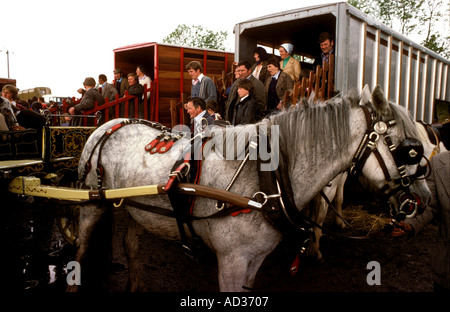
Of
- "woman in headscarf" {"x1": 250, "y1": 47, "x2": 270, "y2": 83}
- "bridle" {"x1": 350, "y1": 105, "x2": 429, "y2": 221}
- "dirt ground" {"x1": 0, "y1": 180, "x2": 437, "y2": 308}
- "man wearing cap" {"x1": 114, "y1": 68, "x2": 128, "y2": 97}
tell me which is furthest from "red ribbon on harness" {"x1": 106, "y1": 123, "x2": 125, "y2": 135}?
"man wearing cap" {"x1": 114, "y1": 68, "x2": 128, "y2": 97}

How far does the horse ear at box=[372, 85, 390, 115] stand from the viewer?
6.49ft

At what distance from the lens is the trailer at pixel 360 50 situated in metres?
5.04

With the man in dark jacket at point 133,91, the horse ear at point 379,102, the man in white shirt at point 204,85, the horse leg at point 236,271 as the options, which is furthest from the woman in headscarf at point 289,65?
Answer: the horse leg at point 236,271

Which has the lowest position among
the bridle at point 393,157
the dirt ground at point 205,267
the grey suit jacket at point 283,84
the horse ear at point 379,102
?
the dirt ground at point 205,267

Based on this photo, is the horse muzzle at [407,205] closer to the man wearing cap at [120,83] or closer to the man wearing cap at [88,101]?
the man wearing cap at [88,101]

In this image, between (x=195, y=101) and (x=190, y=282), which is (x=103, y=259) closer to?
(x=190, y=282)

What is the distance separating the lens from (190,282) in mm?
3396

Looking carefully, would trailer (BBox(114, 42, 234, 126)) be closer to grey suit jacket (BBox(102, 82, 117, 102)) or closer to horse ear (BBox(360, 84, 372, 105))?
grey suit jacket (BBox(102, 82, 117, 102))

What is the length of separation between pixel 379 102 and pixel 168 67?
7.34 meters

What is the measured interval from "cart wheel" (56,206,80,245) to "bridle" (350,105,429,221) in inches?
132

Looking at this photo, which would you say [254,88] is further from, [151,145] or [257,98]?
[151,145]

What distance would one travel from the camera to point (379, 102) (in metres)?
2.00

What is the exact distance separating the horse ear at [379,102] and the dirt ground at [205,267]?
114 centimetres

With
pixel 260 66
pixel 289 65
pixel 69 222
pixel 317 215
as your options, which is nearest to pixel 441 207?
pixel 317 215
